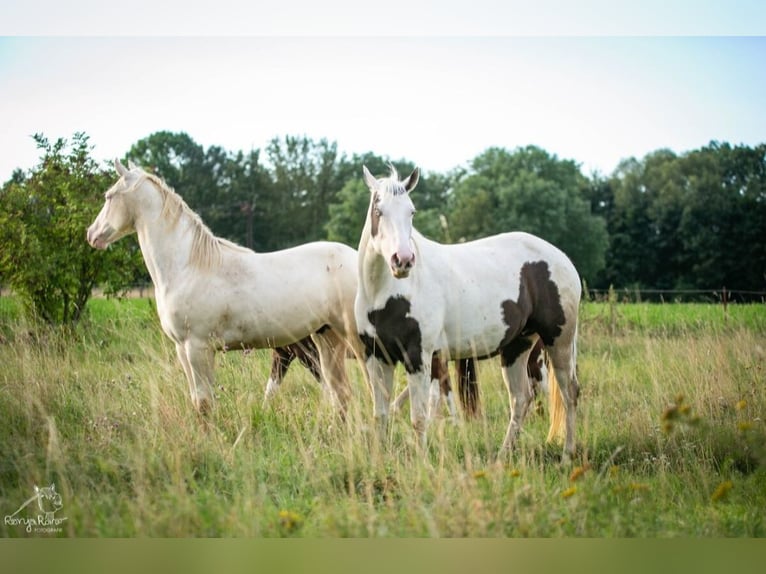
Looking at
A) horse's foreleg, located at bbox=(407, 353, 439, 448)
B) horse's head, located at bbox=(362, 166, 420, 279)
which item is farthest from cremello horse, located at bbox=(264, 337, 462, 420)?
horse's head, located at bbox=(362, 166, 420, 279)

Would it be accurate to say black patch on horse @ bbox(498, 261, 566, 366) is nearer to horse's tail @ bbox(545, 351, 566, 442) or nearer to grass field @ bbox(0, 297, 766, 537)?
horse's tail @ bbox(545, 351, 566, 442)

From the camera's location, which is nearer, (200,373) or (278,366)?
(200,373)

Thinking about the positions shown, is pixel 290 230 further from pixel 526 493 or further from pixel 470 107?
pixel 526 493

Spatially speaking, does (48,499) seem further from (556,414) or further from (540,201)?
(540,201)

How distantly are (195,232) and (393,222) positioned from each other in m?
2.24

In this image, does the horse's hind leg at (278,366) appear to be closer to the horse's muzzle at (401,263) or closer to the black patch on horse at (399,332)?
the black patch on horse at (399,332)

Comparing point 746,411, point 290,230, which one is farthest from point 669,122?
point 290,230

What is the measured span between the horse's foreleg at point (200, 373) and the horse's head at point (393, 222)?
1.90 metres

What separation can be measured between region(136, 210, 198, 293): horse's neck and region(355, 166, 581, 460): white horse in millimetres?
1760

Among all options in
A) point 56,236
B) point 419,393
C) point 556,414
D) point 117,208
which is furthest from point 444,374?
point 56,236

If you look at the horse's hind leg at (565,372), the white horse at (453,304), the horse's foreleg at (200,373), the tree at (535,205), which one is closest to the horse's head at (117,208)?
the horse's foreleg at (200,373)

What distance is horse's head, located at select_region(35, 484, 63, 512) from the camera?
3428 mm

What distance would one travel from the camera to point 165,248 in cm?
525

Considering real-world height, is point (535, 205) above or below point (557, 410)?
above
